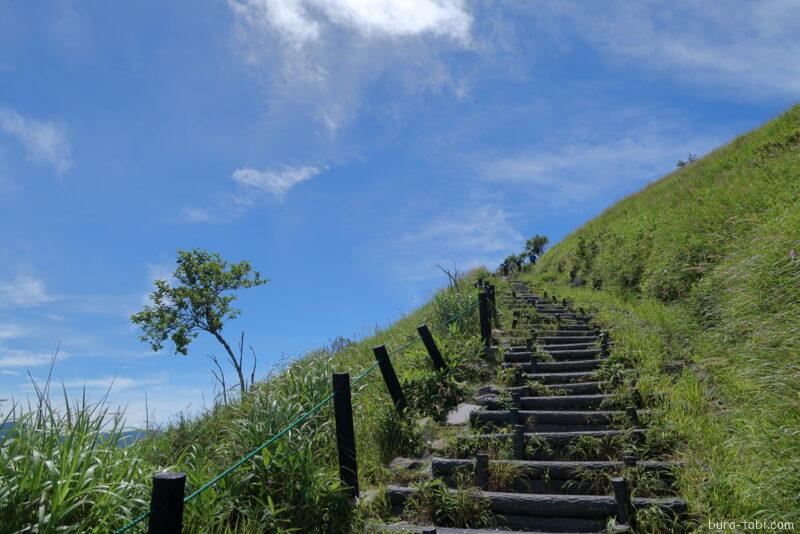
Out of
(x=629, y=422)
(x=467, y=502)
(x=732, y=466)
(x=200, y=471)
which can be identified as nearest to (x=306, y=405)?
(x=200, y=471)

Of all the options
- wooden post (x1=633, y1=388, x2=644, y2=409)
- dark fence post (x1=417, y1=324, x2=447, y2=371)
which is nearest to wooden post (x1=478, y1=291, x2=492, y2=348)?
dark fence post (x1=417, y1=324, x2=447, y2=371)

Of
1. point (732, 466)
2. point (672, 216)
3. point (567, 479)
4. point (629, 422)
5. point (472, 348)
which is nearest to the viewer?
point (732, 466)

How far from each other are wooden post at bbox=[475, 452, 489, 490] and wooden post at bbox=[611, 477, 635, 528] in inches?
52.4

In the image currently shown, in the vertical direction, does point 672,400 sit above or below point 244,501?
above

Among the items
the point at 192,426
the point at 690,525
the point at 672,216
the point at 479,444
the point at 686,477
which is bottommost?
the point at 690,525

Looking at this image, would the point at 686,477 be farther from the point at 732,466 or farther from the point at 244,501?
the point at 244,501

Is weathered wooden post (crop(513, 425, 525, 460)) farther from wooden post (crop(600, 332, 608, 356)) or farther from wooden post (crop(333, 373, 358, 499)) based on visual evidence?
wooden post (crop(600, 332, 608, 356))

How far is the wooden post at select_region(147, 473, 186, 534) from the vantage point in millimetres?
Result: 3111

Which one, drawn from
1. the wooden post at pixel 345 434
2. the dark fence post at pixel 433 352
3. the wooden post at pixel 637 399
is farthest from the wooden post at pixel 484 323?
the wooden post at pixel 345 434

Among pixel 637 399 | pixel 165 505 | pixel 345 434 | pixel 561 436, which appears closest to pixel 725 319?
pixel 637 399

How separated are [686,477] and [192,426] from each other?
5.68 metres

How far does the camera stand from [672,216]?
50.0 ft

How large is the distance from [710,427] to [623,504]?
1843mm

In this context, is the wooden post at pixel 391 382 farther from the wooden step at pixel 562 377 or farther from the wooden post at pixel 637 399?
the wooden post at pixel 637 399
